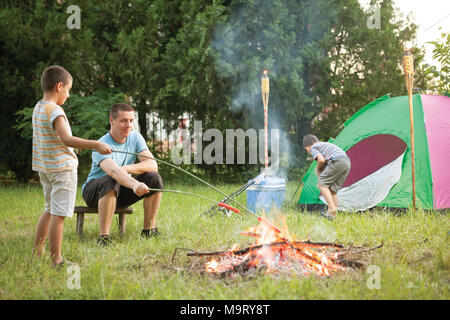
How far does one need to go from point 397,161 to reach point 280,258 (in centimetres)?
300

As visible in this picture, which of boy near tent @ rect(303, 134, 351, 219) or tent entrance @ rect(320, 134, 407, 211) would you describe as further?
tent entrance @ rect(320, 134, 407, 211)

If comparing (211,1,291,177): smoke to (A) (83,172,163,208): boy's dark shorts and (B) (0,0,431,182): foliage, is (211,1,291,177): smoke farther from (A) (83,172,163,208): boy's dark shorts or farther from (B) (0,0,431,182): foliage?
(A) (83,172,163,208): boy's dark shorts

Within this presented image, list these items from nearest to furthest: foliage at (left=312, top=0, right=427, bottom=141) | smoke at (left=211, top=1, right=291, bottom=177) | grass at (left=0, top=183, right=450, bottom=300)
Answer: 1. grass at (left=0, top=183, right=450, bottom=300)
2. smoke at (left=211, top=1, right=291, bottom=177)
3. foliage at (left=312, top=0, right=427, bottom=141)

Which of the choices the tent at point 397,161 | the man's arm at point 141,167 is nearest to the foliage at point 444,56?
the tent at point 397,161

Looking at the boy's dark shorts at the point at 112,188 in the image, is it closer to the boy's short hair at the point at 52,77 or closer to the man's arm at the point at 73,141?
the man's arm at the point at 73,141

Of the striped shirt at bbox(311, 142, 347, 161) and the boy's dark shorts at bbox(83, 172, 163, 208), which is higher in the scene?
the striped shirt at bbox(311, 142, 347, 161)

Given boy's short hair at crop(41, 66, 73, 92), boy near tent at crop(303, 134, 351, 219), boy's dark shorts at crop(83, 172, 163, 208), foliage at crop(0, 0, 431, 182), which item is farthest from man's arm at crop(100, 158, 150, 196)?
foliage at crop(0, 0, 431, 182)

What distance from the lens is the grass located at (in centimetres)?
200

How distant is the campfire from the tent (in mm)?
1993

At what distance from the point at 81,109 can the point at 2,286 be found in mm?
5305

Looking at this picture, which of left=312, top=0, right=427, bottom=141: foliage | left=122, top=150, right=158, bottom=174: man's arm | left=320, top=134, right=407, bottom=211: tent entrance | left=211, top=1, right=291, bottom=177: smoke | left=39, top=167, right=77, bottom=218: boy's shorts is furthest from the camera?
left=312, top=0, right=427, bottom=141: foliage

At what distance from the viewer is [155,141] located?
862 cm

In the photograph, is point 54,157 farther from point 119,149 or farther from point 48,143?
point 119,149

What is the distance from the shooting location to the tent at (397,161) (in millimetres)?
4129
